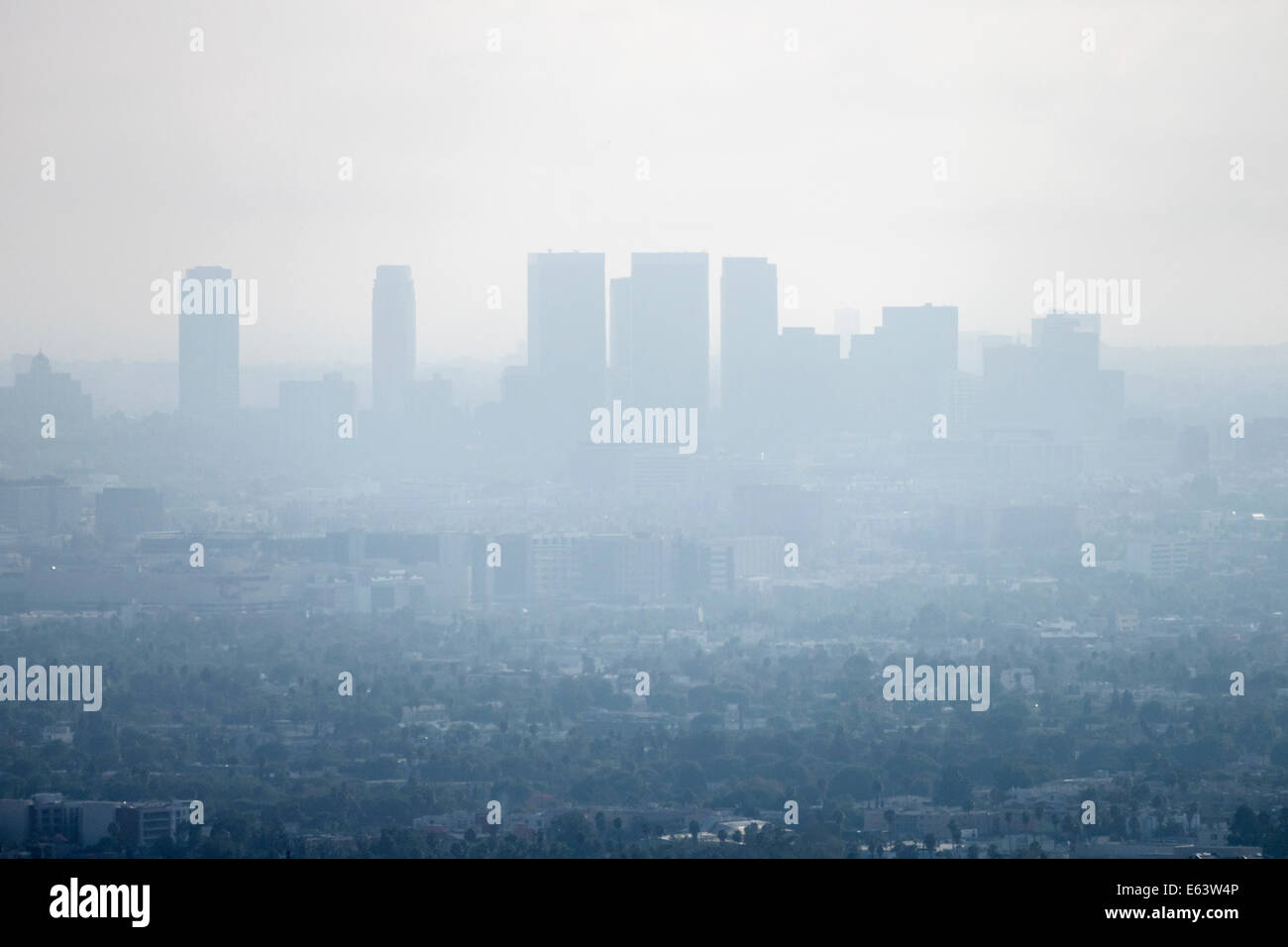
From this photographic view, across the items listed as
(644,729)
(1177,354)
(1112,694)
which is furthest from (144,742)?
(1177,354)

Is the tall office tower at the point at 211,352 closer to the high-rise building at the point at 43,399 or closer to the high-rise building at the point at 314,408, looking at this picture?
the high-rise building at the point at 314,408

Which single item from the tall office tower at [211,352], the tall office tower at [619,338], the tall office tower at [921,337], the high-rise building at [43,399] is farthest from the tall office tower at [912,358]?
the high-rise building at [43,399]

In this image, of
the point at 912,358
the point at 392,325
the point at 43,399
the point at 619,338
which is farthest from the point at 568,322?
the point at 43,399

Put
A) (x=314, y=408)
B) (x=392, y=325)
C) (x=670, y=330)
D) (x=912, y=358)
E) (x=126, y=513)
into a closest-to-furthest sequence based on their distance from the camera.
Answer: (x=126, y=513) < (x=314, y=408) < (x=392, y=325) < (x=670, y=330) < (x=912, y=358)

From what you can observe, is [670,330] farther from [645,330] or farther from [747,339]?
[747,339]

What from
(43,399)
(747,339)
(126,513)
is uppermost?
(747,339)

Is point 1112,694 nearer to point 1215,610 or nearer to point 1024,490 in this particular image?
point 1215,610
